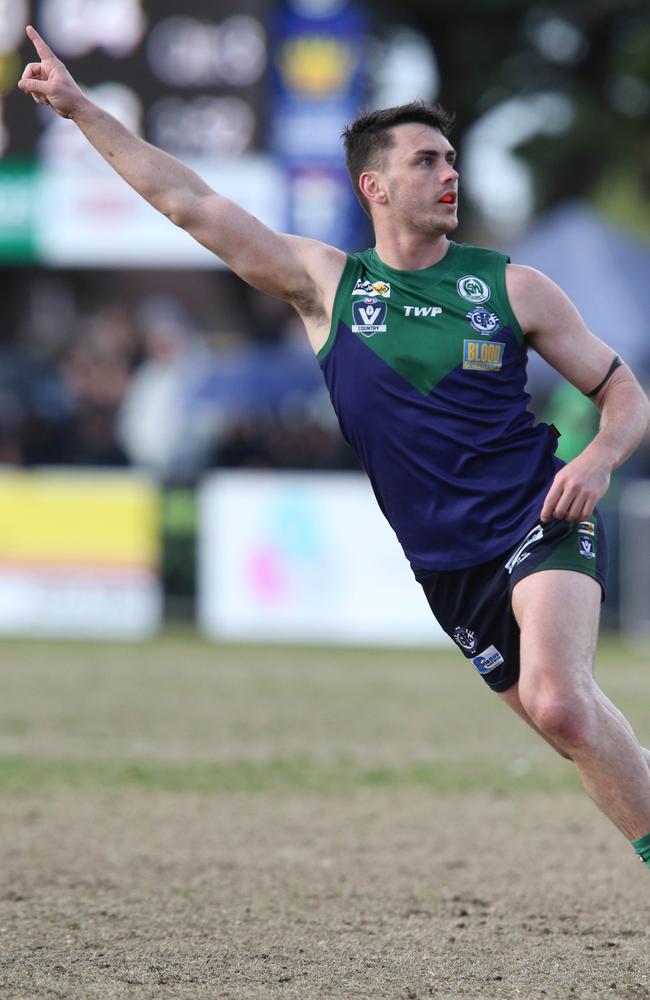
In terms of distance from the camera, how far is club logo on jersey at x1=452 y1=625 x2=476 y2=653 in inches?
220

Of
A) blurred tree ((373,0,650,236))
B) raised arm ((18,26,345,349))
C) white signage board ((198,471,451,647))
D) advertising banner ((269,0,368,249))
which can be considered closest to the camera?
raised arm ((18,26,345,349))

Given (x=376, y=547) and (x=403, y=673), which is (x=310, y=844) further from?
(x=376, y=547)

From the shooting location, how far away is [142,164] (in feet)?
18.8

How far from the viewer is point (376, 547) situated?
16141 millimetres

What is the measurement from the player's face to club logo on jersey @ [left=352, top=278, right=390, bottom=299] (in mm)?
225

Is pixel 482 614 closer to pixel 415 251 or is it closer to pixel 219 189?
pixel 415 251

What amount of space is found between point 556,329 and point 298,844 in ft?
10.3

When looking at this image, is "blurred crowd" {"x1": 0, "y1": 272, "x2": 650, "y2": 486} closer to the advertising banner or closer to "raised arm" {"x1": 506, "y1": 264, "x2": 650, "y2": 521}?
the advertising banner

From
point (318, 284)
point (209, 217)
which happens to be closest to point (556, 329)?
point (318, 284)

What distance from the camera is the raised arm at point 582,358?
535 centimetres

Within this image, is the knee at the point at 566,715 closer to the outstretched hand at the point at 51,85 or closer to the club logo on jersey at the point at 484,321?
the club logo on jersey at the point at 484,321

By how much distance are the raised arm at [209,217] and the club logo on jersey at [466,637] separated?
1.08 meters

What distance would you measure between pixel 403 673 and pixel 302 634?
237 centimetres

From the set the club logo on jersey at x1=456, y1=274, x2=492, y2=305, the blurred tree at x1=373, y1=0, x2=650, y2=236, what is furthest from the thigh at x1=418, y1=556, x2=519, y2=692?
the blurred tree at x1=373, y1=0, x2=650, y2=236
